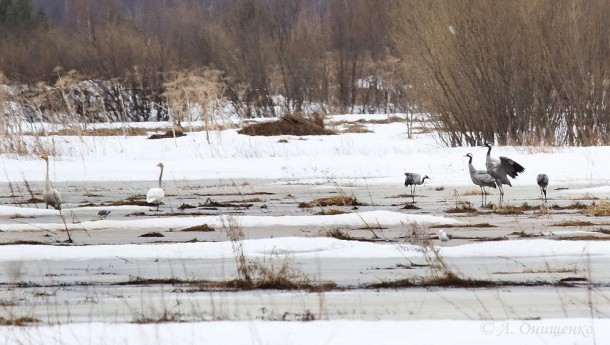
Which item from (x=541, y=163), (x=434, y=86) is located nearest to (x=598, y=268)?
(x=541, y=163)

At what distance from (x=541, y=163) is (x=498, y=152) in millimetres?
2642

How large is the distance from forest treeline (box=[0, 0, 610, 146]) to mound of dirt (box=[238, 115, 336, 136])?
2643 millimetres

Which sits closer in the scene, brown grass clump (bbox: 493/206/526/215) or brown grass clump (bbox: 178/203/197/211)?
brown grass clump (bbox: 493/206/526/215)

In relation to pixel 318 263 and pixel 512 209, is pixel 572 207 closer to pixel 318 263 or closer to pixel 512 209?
pixel 512 209

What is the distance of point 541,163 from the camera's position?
24.4 m

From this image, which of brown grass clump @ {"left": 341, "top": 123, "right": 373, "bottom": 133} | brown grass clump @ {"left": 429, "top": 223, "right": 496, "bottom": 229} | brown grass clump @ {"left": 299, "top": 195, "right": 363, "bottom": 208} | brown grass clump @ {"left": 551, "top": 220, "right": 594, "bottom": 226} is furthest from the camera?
brown grass clump @ {"left": 341, "top": 123, "right": 373, "bottom": 133}

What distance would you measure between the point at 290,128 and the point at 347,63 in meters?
29.8

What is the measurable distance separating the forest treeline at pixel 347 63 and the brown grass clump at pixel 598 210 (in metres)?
11.5

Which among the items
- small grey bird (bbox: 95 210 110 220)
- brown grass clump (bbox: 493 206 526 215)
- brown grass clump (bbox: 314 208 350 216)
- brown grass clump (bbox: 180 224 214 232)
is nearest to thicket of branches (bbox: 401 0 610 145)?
brown grass clump (bbox: 493 206 526 215)

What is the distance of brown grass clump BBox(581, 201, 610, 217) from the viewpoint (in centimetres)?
1512

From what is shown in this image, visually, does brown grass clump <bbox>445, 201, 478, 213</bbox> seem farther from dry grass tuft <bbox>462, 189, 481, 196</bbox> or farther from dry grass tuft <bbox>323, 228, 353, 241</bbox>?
dry grass tuft <bbox>323, 228, 353, 241</bbox>

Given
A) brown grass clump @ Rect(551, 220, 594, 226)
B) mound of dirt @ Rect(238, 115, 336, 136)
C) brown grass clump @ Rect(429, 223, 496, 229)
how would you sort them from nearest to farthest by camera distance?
brown grass clump @ Rect(551, 220, 594, 226)
brown grass clump @ Rect(429, 223, 496, 229)
mound of dirt @ Rect(238, 115, 336, 136)

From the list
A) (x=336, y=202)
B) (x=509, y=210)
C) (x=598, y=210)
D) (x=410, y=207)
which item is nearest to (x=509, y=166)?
(x=410, y=207)

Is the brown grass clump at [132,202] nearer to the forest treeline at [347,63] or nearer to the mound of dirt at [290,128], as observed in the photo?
the forest treeline at [347,63]
